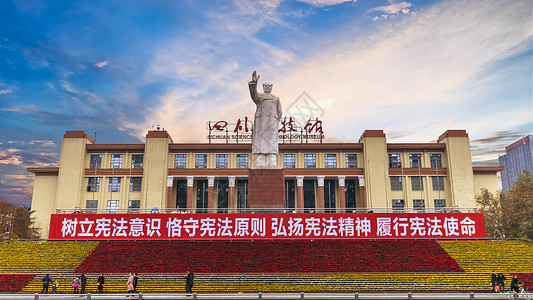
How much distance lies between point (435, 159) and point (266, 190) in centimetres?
2986

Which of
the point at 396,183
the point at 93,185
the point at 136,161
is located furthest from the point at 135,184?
the point at 396,183

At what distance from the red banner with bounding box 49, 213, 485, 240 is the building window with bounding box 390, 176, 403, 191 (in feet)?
70.7

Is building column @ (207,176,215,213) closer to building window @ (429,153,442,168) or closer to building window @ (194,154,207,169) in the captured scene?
building window @ (194,154,207,169)

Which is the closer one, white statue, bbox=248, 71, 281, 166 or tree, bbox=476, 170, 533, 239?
white statue, bbox=248, 71, 281, 166

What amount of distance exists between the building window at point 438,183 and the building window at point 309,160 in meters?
14.1

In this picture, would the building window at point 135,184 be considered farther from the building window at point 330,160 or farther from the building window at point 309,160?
the building window at point 330,160

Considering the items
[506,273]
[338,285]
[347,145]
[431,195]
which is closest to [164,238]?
[338,285]

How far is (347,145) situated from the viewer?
4978 centimetres

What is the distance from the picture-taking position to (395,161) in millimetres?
49406

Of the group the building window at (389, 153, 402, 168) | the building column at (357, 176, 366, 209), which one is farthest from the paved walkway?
the building window at (389, 153, 402, 168)

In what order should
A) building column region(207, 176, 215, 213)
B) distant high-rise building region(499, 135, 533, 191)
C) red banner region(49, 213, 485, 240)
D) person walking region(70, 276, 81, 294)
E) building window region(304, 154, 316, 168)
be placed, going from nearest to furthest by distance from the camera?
person walking region(70, 276, 81, 294), red banner region(49, 213, 485, 240), building column region(207, 176, 215, 213), building window region(304, 154, 316, 168), distant high-rise building region(499, 135, 533, 191)

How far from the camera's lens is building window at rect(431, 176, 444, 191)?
4814 centimetres

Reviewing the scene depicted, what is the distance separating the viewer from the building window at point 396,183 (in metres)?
48.4

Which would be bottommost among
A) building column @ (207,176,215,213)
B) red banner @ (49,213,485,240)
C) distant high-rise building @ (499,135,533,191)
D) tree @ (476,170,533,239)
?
red banner @ (49,213,485,240)
